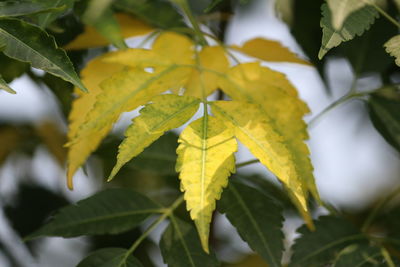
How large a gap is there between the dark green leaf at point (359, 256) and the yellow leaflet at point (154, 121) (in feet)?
0.78

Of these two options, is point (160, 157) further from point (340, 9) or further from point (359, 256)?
point (340, 9)

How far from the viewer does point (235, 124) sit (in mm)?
575

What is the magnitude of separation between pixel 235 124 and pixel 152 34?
0.81 ft

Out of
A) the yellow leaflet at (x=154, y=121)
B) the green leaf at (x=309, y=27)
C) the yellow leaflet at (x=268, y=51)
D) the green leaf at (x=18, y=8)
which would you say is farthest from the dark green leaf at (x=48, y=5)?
the green leaf at (x=309, y=27)

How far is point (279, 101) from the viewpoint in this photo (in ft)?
2.08

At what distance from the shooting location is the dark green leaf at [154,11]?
78cm

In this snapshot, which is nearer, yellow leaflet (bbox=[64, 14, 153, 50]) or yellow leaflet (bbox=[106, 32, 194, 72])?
yellow leaflet (bbox=[106, 32, 194, 72])

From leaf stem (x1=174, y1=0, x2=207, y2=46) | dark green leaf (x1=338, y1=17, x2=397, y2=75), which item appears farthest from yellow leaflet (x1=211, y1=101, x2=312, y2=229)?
dark green leaf (x1=338, y1=17, x2=397, y2=75)

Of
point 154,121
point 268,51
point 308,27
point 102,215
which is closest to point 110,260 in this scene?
point 102,215

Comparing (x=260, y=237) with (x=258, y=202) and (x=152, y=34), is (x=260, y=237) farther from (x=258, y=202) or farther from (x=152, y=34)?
(x=152, y=34)

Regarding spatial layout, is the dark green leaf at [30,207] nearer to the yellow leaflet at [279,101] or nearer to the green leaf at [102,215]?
the green leaf at [102,215]

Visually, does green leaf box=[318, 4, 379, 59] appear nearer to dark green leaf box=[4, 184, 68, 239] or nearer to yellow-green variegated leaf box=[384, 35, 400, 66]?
yellow-green variegated leaf box=[384, 35, 400, 66]

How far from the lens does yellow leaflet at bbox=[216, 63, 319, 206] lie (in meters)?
0.61

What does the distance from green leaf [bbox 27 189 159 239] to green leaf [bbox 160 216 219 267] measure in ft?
0.16
